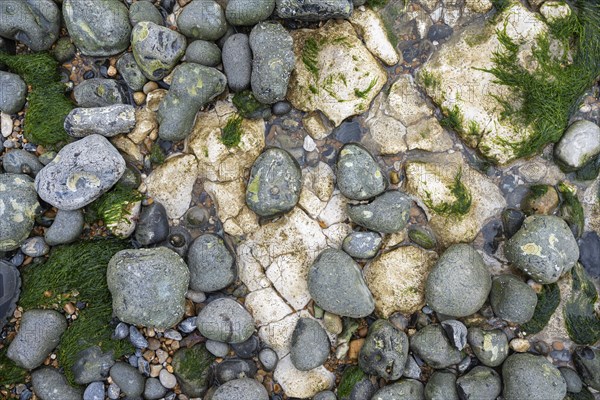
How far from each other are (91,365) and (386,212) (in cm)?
305

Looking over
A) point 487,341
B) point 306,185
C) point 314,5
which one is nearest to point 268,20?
point 314,5

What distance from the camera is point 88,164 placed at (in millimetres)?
4164

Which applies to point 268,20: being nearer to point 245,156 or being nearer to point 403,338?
point 245,156

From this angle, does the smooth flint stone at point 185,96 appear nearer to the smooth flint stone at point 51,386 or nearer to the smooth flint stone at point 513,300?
the smooth flint stone at point 51,386

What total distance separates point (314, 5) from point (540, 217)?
8.99 feet

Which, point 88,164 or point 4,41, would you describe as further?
point 4,41

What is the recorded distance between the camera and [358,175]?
423 cm

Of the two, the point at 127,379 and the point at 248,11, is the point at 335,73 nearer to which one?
the point at 248,11

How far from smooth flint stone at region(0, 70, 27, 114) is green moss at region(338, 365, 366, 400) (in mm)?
4033

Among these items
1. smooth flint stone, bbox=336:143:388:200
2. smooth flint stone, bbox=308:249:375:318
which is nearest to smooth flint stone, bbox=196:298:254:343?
smooth flint stone, bbox=308:249:375:318

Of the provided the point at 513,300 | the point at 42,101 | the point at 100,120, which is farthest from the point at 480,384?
the point at 42,101

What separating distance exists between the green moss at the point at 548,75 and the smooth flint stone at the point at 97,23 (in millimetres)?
3416

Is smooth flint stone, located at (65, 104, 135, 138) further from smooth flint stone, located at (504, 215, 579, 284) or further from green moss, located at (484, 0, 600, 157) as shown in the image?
smooth flint stone, located at (504, 215, 579, 284)

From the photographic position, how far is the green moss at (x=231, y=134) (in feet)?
14.4
